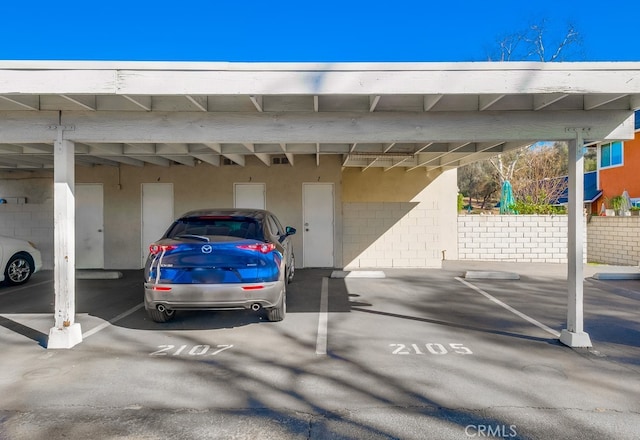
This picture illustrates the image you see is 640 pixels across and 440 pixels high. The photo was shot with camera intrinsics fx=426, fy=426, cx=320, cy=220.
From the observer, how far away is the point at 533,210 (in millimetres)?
14039

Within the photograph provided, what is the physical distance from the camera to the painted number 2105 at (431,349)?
15.9 feet

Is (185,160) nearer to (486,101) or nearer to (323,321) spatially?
(323,321)

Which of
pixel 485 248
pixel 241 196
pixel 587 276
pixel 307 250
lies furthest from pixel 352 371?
pixel 485 248

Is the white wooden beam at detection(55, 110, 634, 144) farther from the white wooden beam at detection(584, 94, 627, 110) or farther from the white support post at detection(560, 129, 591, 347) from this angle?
the white support post at detection(560, 129, 591, 347)

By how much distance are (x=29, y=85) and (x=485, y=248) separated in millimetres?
11687

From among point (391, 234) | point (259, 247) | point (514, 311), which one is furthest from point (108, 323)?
point (391, 234)

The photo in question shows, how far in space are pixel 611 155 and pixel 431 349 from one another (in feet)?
71.9

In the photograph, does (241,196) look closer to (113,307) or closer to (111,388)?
(113,307)

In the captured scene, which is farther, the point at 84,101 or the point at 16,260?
the point at 16,260

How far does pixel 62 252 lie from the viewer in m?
5.03

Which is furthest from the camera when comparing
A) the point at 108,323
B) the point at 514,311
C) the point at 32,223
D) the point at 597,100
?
the point at 32,223

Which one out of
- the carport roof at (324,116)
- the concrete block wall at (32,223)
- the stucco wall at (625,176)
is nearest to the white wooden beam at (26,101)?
the carport roof at (324,116)

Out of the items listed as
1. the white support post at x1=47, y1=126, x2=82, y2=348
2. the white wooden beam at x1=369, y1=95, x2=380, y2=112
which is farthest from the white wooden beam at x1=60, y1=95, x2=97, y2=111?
the white wooden beam at x1=369, y1=95, x2=380, y2=112

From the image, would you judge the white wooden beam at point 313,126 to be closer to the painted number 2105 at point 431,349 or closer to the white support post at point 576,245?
the white support post at point 576,245
